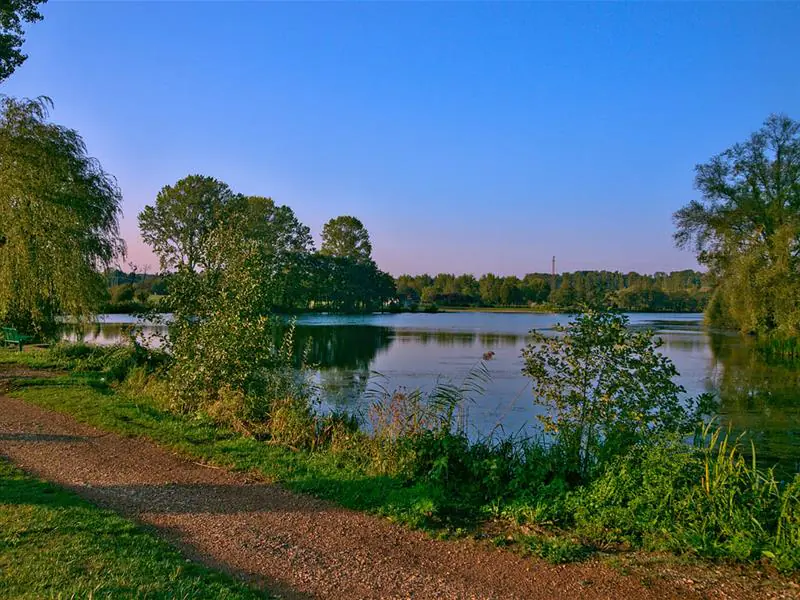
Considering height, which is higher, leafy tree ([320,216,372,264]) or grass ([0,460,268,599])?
leafy tree ([320,216,372,264])

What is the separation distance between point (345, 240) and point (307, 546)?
7247cm

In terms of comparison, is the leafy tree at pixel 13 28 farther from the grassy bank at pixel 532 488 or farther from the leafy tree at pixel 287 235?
the leafy tree at pixel 287 235

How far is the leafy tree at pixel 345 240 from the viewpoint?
75875 mm

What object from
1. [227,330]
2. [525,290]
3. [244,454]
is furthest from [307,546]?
[525,290]

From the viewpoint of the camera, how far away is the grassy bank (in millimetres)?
4715

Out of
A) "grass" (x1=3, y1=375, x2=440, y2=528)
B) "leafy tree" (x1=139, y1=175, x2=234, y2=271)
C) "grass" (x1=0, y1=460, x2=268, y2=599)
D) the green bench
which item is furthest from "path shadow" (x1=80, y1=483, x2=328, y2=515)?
"leafy tree" (x1=139, y1=175, x2=234, y2=271)

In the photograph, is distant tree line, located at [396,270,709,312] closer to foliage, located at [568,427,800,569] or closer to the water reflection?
the water reflection

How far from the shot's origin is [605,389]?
6566mm

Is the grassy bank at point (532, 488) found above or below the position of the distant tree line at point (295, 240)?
below

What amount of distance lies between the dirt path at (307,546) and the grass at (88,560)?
0.25 metres

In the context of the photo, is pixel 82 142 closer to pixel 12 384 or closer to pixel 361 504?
pixel 12 384

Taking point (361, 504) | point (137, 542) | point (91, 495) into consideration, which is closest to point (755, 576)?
point (361, 504)

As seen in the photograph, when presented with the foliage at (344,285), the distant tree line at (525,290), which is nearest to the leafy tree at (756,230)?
the foliage at (344,285)

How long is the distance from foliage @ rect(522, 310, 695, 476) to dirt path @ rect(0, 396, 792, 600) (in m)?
1.95
